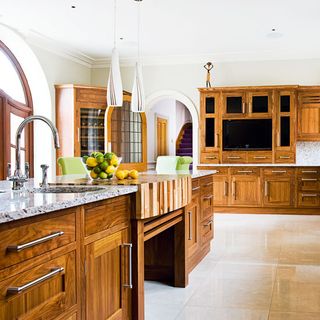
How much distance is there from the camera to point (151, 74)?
9.36 metres

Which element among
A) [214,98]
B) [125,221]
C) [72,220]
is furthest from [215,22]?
[72,220]

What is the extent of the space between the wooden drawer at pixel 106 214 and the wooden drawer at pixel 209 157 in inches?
232

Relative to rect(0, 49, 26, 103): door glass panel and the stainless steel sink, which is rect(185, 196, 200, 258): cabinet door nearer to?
the stainless steel sink

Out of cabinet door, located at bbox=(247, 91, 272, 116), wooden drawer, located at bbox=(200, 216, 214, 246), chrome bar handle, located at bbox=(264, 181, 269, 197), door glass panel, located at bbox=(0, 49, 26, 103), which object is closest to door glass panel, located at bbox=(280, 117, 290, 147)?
cabinet door, located at bbox=(247, 91, 272, 116)

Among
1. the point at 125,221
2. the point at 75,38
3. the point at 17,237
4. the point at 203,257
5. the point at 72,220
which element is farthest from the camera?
the point at 75,38

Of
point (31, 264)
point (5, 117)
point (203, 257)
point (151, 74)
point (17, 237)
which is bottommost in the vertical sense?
point (203, 257)

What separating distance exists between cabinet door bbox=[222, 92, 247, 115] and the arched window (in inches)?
126

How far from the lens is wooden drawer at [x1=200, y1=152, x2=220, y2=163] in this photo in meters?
8.59

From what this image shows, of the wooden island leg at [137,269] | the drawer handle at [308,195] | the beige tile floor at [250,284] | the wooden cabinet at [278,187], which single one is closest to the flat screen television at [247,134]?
the wooden cabinet at [278,187]

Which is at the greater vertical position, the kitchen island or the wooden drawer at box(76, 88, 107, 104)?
the wooden drawer at box(76, 88, 107, 104)

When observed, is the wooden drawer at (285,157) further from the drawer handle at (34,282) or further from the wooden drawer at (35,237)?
the drawer handle at (34,282)

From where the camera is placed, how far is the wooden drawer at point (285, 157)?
8289 millimetres

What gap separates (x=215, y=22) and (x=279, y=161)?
2.71 metres

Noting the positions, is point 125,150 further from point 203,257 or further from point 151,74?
point 203,257
